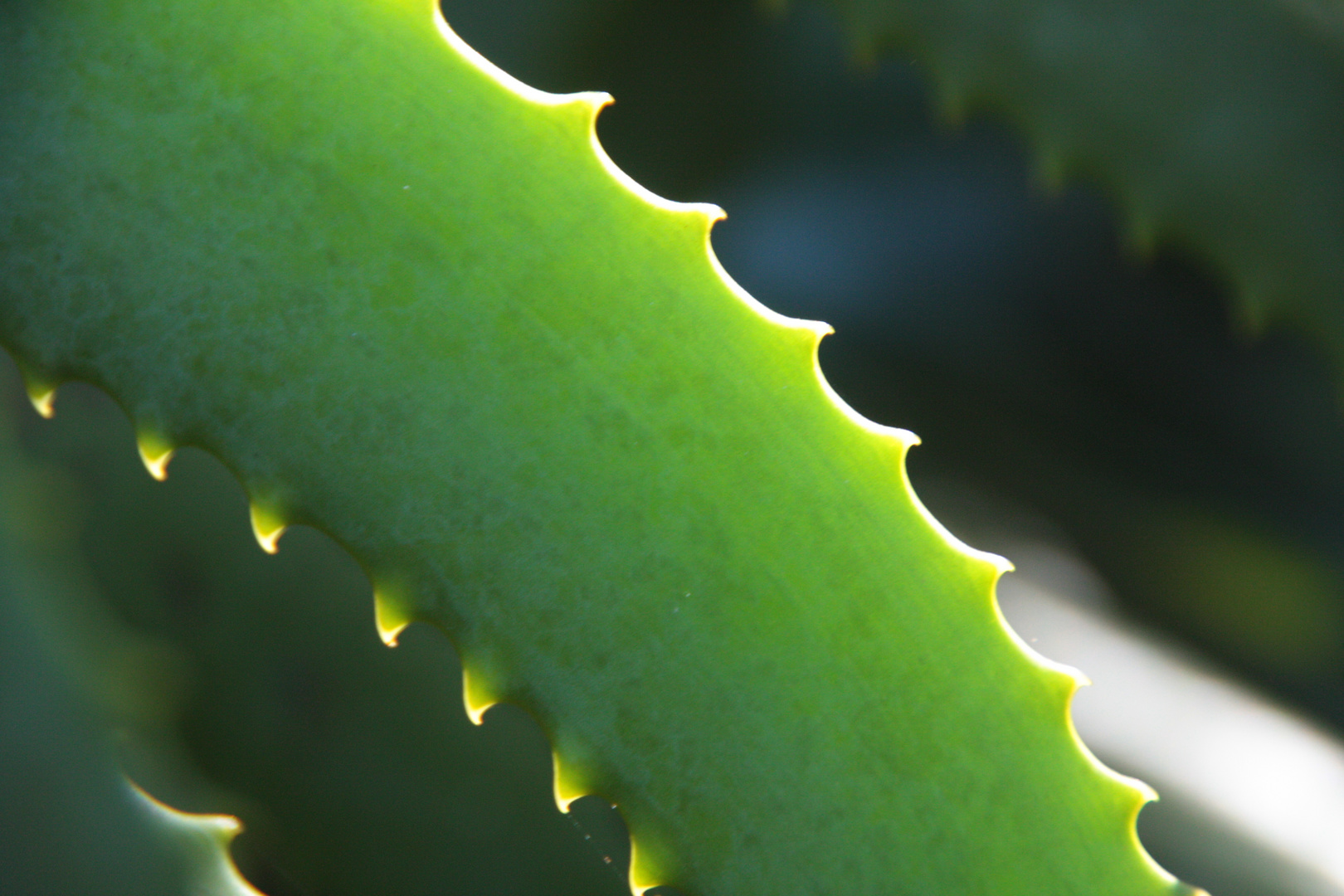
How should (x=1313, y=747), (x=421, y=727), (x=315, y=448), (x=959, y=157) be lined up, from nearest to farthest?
(x=315, y=448), (x=421, y=727), (x=1313, y=747), (x=959, y=157)

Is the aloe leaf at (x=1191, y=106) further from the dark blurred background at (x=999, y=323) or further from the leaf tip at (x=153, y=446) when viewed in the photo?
the leaf tip at (x=153, y=446)

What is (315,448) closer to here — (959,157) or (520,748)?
(520,748)

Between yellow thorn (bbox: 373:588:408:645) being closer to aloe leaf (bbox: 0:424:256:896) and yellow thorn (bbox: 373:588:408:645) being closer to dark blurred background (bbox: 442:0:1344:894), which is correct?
aloe leaf (bbox: 0:424:256:896)

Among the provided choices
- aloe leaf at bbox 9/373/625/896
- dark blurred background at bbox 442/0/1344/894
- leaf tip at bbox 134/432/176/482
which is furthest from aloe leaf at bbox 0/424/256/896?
dark blurred background at bbox 442/0/1344/894

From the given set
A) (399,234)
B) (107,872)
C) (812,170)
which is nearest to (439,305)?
(399,234)

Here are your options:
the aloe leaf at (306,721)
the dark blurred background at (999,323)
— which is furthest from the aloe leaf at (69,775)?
the dark blurred background at (999,323)

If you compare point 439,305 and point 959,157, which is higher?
point 959,157

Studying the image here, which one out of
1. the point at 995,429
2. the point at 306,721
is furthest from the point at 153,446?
the point at 995,429
